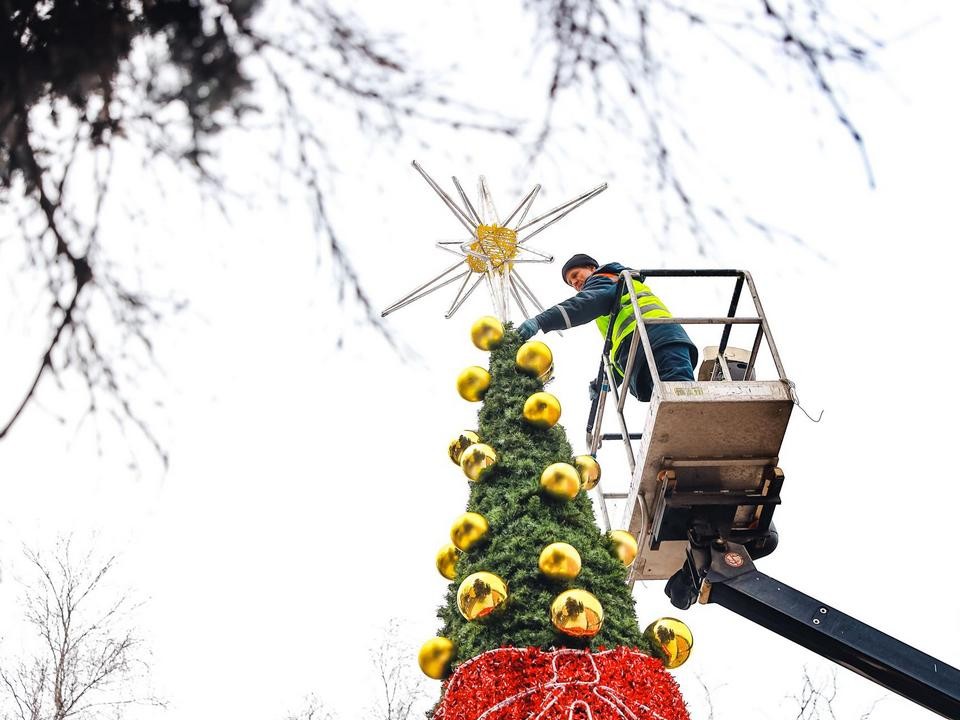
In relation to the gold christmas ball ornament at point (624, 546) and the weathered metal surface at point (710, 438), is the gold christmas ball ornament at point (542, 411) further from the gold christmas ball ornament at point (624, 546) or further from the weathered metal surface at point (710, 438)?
the gold christmas ball ornament at point (624, 546)

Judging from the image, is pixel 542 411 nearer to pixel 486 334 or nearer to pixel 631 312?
pixel 486 334

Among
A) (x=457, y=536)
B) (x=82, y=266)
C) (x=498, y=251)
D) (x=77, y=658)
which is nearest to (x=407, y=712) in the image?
(x=77, y=658)

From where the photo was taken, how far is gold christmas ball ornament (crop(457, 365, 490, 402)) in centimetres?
686

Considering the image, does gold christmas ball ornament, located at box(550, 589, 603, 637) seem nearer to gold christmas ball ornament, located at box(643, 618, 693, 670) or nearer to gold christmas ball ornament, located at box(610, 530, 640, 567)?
gold christmas ball ornament, located at box(643, 618, 693, 670)

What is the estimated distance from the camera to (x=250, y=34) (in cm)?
247

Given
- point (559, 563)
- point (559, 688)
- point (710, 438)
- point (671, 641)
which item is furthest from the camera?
point (710, 438)

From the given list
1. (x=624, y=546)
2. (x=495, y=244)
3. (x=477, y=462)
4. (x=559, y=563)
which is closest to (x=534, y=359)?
(x=477, y=462)

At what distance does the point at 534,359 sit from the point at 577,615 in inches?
92.4

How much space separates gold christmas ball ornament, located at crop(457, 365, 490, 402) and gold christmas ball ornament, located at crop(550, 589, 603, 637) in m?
2.24

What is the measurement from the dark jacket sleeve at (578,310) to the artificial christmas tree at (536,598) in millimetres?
956

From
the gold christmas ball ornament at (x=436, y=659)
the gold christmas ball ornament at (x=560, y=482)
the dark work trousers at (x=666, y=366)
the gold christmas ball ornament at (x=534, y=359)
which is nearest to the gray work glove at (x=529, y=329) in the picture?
the gold christmas ball ornament at (x=534, y=359)

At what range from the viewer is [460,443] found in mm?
6562

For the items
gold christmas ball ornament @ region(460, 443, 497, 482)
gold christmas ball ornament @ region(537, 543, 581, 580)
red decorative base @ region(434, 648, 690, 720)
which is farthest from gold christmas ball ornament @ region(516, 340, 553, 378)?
red decorative base @ region(434, 648, 690, 720)

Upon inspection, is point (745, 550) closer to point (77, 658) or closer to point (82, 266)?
point (82, 266)
